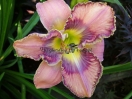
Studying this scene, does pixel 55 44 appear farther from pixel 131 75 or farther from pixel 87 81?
pixel 131 75

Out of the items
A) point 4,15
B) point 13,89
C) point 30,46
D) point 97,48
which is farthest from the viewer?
point 13,89

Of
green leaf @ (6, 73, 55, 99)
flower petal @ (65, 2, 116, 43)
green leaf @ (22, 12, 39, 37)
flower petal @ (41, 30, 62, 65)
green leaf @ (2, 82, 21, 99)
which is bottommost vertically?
green leaf @ (2, 82, 21, 99)

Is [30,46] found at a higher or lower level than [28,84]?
higher

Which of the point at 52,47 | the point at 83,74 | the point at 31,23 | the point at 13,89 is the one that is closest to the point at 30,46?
the point at 52,47

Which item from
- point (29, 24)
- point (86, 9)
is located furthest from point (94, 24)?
point (29, 24)

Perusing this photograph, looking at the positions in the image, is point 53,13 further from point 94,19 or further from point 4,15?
point 4,15

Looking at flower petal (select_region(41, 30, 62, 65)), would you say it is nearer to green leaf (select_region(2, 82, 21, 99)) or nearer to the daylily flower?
the daylily flower

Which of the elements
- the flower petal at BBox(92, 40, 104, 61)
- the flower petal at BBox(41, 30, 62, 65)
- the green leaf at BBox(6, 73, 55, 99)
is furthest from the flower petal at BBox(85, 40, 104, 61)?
the green leaf at BBox(6, 73, 55, 99)

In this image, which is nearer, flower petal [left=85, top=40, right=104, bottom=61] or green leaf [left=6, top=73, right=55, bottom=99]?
flower petal [left=85, top=40, right=104, bottom=61]
